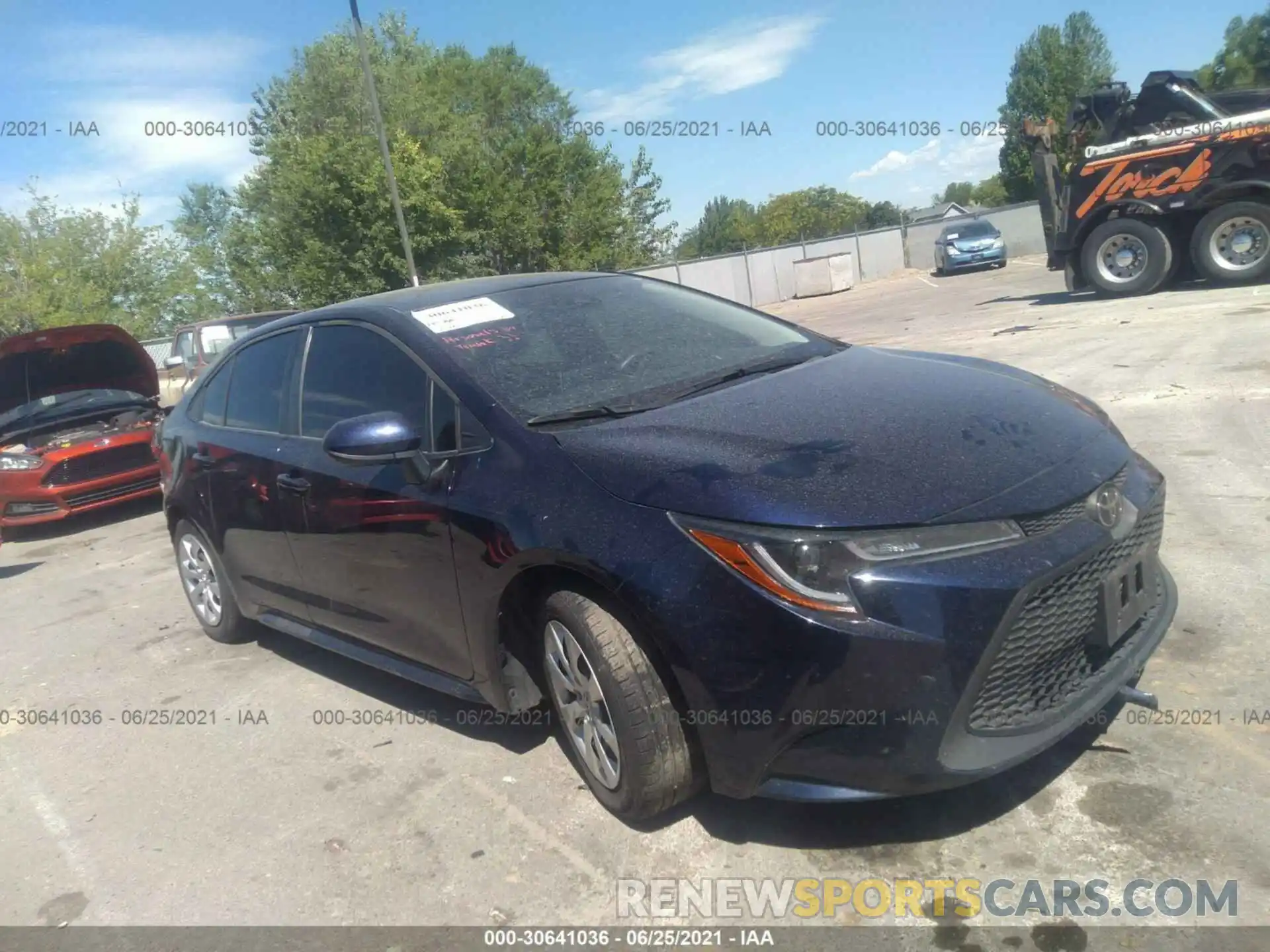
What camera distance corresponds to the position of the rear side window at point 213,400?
491 centimetres

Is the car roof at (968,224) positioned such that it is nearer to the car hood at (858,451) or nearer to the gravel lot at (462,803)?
the gravel lot at (462,803)

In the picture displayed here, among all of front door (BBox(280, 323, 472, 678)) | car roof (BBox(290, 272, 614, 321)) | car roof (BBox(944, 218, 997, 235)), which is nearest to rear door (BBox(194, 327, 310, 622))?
front door (BBox(280, 323, 472, 678))

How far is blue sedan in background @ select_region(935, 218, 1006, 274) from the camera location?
2841 centimetres

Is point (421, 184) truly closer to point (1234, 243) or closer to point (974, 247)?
point (974, 247)

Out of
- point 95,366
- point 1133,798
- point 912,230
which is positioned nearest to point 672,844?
point 1133,798

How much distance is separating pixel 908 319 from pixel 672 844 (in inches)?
588

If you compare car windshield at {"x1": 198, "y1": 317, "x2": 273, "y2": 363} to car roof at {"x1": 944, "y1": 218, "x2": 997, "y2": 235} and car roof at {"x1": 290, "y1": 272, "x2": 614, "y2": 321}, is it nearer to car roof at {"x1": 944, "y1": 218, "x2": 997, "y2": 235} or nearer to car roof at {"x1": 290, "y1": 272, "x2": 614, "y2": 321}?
car roof at {"x1": 290, "y1": 272, "x2": 614, "y2": 321}

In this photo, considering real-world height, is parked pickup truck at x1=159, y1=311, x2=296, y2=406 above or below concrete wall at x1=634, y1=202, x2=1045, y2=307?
above

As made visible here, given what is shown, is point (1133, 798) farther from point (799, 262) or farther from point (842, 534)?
point (799, 262)

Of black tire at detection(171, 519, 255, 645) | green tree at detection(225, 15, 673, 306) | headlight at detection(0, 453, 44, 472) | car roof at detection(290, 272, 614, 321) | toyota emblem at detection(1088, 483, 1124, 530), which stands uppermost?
green tree at detection(225, 15, 673, 306)

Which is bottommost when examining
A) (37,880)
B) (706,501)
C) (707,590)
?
(37,880)

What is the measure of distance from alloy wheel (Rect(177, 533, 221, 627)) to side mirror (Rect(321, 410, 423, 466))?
2.17 meters

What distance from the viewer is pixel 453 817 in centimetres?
326

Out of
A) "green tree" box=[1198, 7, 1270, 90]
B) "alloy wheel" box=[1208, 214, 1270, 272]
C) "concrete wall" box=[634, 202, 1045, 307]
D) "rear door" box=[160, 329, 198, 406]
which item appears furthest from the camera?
"green tree" box=[1198, 7, 1270, 90]
